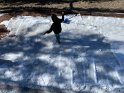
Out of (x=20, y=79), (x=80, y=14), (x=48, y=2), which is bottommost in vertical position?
(x=48, y=2)

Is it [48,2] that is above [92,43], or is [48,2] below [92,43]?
below

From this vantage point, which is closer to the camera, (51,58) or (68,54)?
(51,58)

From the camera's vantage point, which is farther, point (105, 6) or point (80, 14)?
point (105, 6)

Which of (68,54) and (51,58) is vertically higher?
(51,58)

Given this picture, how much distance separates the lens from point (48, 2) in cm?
2369

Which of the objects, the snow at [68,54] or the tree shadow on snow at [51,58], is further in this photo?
the tree shadow on snow at [51,58]

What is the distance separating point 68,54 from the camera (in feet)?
39.0

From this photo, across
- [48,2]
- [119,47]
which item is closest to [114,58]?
[119,47]

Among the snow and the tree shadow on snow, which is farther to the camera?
the tree shadow on snow

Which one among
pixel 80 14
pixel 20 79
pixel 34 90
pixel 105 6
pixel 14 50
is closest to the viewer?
pixel 34 90

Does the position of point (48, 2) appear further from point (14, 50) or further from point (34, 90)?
point (34, 90)

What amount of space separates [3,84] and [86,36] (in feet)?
16.1

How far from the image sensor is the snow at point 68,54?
9969 millimetres

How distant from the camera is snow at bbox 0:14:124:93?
997 cm
